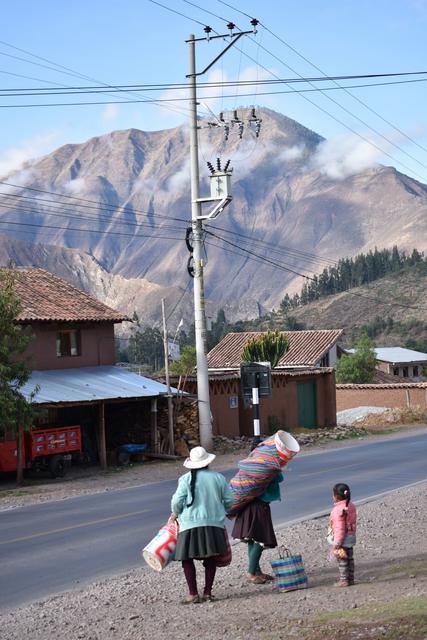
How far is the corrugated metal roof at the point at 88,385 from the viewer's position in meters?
27.7

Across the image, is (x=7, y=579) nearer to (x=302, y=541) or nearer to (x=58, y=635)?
(x=58, y=635)

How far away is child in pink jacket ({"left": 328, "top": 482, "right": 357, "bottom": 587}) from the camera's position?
32.8ft

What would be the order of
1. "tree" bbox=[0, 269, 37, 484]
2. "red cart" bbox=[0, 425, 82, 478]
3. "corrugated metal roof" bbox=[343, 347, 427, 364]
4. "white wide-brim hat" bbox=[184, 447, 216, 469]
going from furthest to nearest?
"corrugated metal roof" bbox=[343, 347, 427, 364]
"red cart" bbox=[0, 425, 82, 478]
"tree" bbox=[0, 269, 37, 484]
"white wide-brim hat" bbox=[184, 447, 216, 469]

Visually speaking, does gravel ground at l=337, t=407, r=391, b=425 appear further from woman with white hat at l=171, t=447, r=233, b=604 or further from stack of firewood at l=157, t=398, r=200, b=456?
woman with white hat at l=171, t=447, r=233, b=604

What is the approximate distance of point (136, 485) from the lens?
24.3 meters

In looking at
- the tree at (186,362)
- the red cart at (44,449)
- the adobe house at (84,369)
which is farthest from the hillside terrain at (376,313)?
the red cart at (44,449)

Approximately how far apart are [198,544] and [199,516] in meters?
0.27

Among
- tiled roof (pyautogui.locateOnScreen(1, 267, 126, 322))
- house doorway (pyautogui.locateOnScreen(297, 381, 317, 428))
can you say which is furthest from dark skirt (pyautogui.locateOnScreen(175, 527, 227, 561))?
house doorway (pyautogui.locateOnScreen(297, 381, 317, 428))

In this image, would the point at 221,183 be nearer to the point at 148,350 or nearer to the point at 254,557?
the point at 254,557

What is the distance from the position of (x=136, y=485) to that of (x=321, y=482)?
4.81 metres

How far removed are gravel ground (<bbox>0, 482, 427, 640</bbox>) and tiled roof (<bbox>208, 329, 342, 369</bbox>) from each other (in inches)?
1866

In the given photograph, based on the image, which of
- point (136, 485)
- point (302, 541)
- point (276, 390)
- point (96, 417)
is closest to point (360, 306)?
point (276, 390)

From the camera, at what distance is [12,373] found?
2423cm

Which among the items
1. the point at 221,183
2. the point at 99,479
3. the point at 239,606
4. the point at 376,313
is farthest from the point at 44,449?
the point at 376,313
